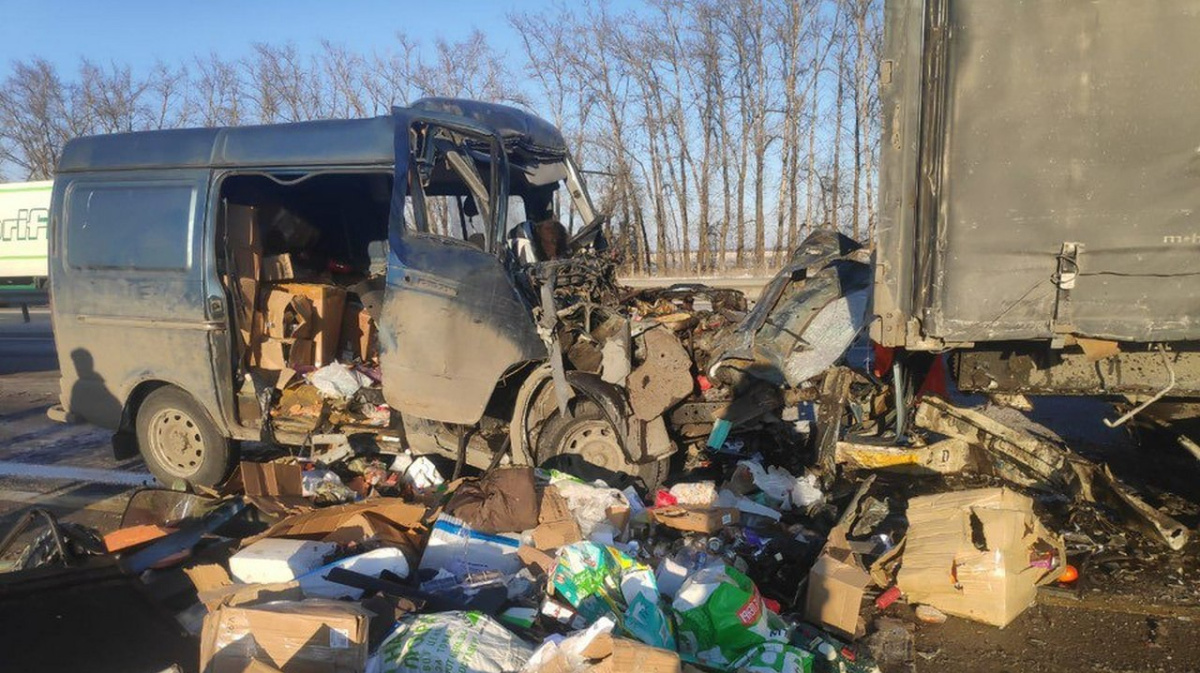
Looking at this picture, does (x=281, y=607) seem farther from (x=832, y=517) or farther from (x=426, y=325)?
(x=832, y=517)

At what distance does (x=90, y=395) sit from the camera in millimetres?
6172

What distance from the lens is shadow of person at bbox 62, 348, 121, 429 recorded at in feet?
20.0

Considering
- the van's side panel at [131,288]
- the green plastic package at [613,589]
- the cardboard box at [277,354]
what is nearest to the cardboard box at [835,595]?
the green plastic package at [613,589]

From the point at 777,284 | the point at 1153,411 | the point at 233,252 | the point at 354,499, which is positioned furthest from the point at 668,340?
the point at 233,252

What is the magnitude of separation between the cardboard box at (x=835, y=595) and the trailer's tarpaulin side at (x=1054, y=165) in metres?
1.18

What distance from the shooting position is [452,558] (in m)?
3.91

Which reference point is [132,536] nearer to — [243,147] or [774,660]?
[243,147]

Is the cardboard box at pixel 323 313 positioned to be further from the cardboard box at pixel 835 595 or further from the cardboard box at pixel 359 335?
the cardboard box at pixel 835 595

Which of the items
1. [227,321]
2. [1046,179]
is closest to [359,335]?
[227,321]

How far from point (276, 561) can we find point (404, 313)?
1765mm

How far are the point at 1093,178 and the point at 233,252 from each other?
539 centimetres

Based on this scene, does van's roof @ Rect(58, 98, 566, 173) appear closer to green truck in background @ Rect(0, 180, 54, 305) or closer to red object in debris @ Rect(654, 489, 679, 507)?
red object in debris @ Rect(654, 489, 679, 507)

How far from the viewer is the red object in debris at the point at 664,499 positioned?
482 cm

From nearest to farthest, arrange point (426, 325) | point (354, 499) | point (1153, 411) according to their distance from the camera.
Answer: point (1153, 411)
point (426, 325)
point (354, 499)
